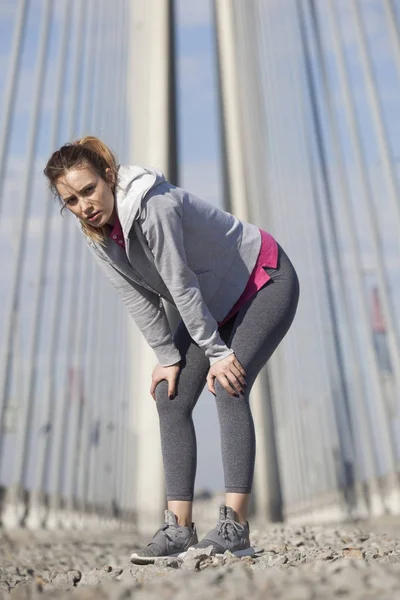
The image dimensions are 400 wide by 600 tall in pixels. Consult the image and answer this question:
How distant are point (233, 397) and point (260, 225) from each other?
8.68 m

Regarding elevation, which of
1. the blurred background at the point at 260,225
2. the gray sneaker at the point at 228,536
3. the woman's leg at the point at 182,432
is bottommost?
the gray sneaker at the point at 228,536

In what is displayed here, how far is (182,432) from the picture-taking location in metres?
1.99

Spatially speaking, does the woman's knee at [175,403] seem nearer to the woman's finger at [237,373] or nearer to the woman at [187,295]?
the woman at [187,295]

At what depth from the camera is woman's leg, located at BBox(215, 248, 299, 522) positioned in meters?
1.94

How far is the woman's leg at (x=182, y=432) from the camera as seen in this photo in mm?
1988

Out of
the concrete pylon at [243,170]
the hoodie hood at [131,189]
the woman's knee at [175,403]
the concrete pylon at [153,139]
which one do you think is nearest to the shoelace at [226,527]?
the woman's knee at [175,403]

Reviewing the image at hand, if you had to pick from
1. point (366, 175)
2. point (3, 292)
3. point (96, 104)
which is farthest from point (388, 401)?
point (96, 104)

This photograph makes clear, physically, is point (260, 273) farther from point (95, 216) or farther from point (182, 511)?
point (182, 511)

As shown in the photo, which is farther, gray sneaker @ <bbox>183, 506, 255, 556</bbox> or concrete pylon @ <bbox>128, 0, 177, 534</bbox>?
concrete pylon @ <bbox>128, 0, 177, 534</bbox>

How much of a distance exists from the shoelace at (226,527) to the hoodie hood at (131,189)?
0.58 m

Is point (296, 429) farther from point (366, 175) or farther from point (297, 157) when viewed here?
point (366, 175)

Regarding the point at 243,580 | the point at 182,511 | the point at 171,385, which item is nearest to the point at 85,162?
the point at 171,385

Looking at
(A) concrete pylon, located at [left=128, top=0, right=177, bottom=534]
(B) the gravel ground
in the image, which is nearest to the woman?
(B) the gravel ground

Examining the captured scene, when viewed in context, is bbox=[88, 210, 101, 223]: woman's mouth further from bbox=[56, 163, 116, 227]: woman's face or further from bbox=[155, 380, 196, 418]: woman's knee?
bbox=[155, 380, 196, 418]: woman's knee
